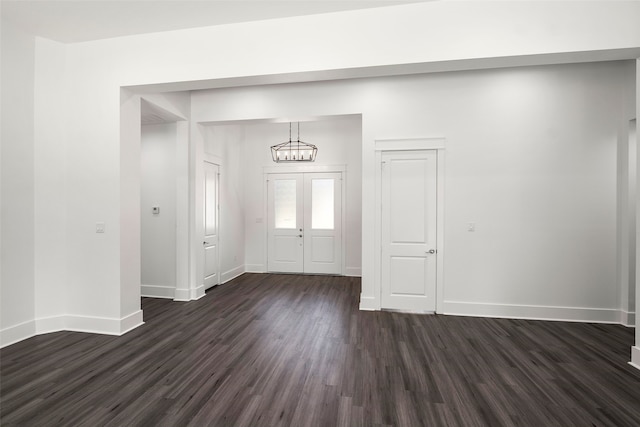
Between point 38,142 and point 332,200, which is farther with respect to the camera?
point 332,200

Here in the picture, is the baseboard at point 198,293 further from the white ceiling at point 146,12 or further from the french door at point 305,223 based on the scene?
the white ceiling at point 146,12

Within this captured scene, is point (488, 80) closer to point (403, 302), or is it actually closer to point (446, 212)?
point (446, 212)

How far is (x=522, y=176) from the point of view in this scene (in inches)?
163

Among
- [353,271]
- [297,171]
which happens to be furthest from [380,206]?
[297,171]

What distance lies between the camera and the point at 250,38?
3072 mm

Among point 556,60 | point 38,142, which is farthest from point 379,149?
point 38,142

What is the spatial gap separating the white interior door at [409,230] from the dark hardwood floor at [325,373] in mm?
385

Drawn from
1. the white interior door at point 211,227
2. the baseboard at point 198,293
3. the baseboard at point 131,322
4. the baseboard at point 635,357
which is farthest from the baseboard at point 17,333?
the baseboard at point 635,357

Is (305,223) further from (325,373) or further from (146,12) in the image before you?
(146,12)

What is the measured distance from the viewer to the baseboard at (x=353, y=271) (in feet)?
21.8

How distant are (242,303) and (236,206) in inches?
97.8

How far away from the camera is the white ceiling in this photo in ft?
9.08

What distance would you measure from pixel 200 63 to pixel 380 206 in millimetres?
2832

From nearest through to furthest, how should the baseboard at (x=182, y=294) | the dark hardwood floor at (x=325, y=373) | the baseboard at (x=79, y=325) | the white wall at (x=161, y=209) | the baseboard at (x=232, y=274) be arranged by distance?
the dark hardwood floor at (x=325, y=373) → the baseboard at (x=79, y=325) → the baseboard at (x=182, y=294) → the white wall at (x=161, y=209) → the baseboard at (x=232, y=274)
